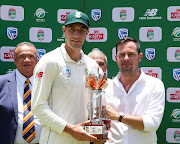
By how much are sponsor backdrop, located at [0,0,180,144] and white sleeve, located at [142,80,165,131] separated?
3.83 feet

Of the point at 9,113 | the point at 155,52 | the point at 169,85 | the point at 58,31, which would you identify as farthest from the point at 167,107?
the point at 9,113

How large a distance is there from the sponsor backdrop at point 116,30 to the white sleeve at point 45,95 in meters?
1.54

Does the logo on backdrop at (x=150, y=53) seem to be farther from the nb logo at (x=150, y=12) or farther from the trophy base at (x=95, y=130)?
the trophy base at (x=95, y=130)

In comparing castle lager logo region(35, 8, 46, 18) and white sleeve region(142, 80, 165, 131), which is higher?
castle lager logo region(35, 8, 46, 18)

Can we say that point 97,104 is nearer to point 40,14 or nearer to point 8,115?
point 8,115

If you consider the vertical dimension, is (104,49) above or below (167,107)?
above

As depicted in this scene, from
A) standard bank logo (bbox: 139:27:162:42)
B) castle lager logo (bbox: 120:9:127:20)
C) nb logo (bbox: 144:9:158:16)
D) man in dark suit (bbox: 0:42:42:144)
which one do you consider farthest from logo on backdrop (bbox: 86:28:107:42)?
man in dark suit (bbox: 0:42:42:144)

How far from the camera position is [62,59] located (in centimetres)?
232

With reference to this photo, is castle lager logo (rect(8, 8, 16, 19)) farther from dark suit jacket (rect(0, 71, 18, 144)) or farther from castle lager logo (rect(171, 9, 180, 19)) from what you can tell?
castle lager logo (rect(171, 9, 180, 19))

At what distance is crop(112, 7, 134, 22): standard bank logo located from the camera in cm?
368

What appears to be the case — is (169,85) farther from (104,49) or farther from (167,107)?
(104,49)

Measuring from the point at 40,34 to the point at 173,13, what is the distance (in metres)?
1.76

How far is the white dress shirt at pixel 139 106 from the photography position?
2441mm

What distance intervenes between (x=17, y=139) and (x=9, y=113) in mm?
287
